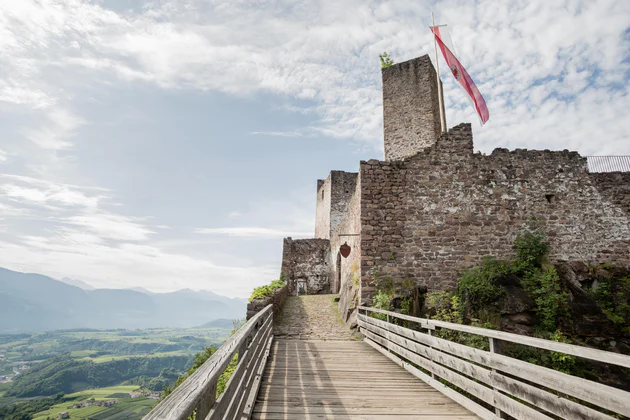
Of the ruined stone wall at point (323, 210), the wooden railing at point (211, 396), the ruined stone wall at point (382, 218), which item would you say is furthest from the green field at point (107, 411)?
the wooden railing at point (211, 396)

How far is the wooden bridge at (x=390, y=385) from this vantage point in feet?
7.54

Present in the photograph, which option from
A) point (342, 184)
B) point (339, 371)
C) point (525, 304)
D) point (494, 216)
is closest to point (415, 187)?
point (494, 216)

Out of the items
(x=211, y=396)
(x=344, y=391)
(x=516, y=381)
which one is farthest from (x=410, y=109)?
(x=211, y=396)

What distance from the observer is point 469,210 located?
11727 mm

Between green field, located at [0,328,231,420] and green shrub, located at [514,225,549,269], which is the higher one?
green shrub, located at [514,225,549,269]

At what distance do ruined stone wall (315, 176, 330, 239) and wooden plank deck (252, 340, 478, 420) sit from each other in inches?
859

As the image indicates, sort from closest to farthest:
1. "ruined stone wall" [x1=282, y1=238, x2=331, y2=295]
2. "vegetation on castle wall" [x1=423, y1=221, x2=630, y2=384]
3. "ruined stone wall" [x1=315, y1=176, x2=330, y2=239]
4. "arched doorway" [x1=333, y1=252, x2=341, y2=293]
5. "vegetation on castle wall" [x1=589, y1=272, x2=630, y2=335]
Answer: "vegetation on castle wall" [x1=423, y1=221, x2=630, y2=384], "vegetation on castle wall" [x1=589, y1=272, x2=630, y2=335], "arched doorway" [x1=333, y1=252, x2=341, y2=293], "ruined stone wall" [x1=282, y1=238, x2=331, y2=295], "ruined stone wall" [x1=315, y1=176, x2=330, y2=239]

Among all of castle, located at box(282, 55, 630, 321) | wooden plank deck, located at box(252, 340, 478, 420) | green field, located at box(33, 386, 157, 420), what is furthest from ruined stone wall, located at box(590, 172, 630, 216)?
green field, located at box(33, 386, 157, 420)

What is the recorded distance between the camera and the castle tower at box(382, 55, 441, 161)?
18.9 metres

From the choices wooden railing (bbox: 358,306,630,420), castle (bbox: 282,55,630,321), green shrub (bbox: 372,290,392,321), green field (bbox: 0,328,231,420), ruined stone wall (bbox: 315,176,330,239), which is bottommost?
green field (bbox: 0,328,231,420)

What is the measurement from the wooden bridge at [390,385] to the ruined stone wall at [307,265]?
16.0m

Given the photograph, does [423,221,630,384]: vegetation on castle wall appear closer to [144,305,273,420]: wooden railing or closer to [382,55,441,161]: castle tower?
[144,305,273,420]: wooden railing

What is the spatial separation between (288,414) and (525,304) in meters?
9.11

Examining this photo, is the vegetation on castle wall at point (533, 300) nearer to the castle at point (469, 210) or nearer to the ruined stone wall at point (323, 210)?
the castle at point (469, 210)
